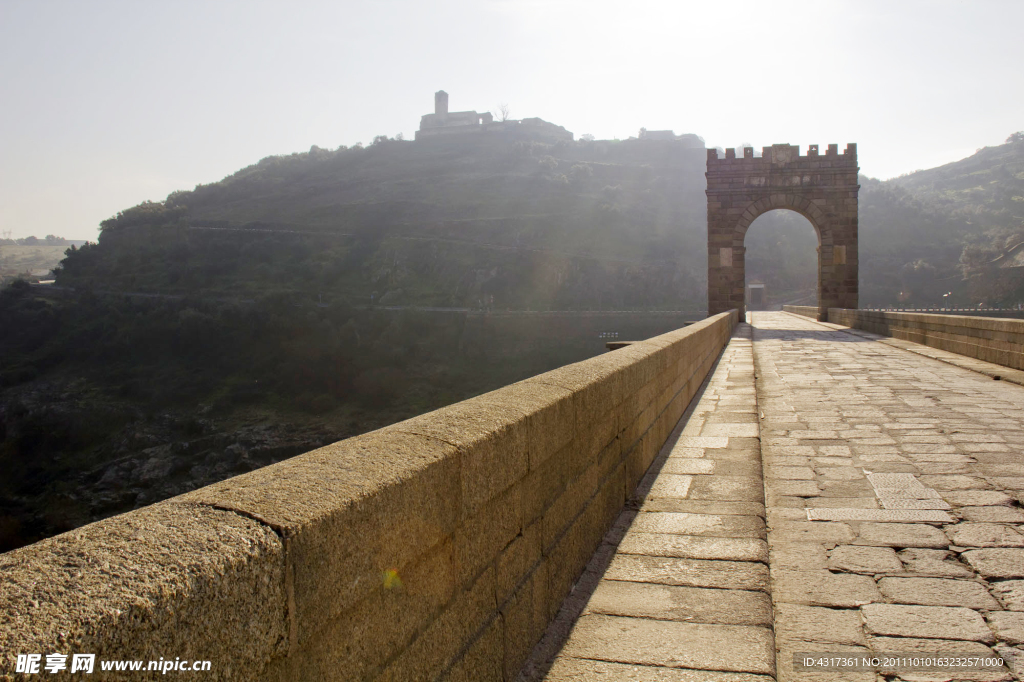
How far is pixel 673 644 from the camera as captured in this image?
2299 millimetres

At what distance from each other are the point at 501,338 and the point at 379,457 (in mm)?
46381

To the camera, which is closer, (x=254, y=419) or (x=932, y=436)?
(x=932, y=436)

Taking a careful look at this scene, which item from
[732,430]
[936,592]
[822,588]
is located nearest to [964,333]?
[732,430]

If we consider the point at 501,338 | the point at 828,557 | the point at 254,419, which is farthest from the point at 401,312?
the point at 828,557

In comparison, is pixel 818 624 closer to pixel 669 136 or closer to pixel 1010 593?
pixel 1010 593

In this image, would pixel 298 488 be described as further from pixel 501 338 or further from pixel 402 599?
pixel 501 338

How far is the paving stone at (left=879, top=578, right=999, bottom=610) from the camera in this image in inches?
100

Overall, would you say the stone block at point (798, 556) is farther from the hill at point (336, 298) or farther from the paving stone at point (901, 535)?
the hill at point (336, 298)

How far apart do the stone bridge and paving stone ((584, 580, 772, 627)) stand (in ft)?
0.04

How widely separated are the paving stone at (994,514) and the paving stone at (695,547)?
3.86 ft

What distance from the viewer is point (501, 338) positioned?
47938 mm

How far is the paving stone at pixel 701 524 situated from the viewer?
338 cm

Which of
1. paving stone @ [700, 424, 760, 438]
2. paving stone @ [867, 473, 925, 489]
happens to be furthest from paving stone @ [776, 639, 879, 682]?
paving stone @ [700, 424, 760, 438]

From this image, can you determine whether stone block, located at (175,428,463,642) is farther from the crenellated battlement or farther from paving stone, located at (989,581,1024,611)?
the crenellated battlement
